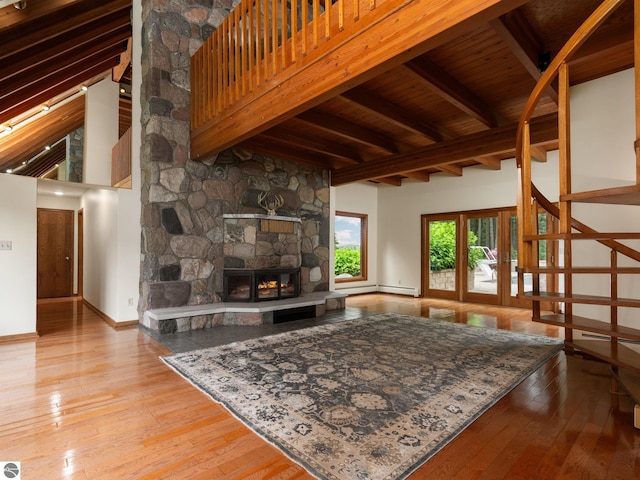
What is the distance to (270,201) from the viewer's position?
5.49 m

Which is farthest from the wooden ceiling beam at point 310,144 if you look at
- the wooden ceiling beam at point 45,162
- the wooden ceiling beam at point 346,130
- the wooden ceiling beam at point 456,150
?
the wooden ceiling beam at point 45,162

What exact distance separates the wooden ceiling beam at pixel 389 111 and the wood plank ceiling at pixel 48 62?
118 inches

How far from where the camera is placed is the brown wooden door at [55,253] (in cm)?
696

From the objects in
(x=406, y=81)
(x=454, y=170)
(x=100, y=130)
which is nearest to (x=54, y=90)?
(x=100, y=130)

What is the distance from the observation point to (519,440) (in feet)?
6.10

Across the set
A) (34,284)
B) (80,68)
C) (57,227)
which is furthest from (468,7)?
(57,227)

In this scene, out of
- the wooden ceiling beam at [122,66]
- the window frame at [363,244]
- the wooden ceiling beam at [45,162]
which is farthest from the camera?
the window frame at [363,244]

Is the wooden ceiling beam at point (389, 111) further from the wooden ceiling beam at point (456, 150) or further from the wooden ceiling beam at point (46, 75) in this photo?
the wooden ceiling beam at point (46, 75)

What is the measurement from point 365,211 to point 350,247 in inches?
39.4

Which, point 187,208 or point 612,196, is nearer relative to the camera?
point 612,196

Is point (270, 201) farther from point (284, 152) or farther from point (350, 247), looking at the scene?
point (350, 247)

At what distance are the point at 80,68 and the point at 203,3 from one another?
2.16 metres

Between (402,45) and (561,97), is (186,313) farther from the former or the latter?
(561,97)

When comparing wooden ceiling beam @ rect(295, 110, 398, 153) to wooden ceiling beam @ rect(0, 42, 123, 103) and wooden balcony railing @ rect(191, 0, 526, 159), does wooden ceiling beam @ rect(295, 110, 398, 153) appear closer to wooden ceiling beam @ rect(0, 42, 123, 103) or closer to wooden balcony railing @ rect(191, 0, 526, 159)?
wooden balcony railing @ rect(191, 0, 526, 159)
